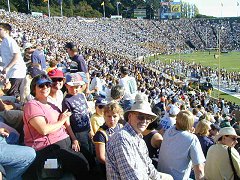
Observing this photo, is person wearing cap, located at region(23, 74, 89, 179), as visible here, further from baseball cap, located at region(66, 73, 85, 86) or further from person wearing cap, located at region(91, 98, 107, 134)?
person wearing cap, located at region(91, 98, 107, 134)

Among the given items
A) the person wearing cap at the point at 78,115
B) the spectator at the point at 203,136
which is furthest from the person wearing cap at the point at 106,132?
the spectator at the point at 203,136

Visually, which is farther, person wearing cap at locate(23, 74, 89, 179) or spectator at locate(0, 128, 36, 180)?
person wearing cap at locate(23, 74, 89, 179)

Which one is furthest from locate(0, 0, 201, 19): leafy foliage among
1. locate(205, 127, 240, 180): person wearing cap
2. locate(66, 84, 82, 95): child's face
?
locate(205, 127, 240, 180): person wearing cap

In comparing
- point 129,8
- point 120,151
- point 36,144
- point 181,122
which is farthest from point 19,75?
point 129,8

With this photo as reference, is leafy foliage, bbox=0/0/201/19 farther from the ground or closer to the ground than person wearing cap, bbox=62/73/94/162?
farther from the ground

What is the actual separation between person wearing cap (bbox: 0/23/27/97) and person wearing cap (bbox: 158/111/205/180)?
312 cm

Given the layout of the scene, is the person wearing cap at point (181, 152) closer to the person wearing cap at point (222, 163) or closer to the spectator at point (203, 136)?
the person wearing cap at point (222, 163)

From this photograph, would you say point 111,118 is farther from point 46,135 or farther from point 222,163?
point 222,163

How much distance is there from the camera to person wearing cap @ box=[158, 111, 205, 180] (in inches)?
193

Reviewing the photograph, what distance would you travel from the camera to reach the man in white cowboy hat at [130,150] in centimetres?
400

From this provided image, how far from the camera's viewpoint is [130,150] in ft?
13.2

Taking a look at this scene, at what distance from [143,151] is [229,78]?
40158mm

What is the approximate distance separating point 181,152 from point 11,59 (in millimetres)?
3558

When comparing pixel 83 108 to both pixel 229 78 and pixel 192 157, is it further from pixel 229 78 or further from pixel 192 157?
pixel 229 78
